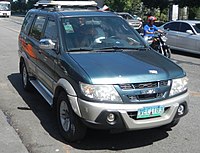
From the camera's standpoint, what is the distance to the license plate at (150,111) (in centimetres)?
411

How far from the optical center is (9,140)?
185 inches

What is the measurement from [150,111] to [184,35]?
31.9 ft

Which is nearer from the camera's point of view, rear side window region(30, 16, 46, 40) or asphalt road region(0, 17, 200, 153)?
asphalt road region(0, 17, 200, 153)

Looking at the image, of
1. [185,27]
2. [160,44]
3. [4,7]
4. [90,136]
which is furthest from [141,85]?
[4,7]

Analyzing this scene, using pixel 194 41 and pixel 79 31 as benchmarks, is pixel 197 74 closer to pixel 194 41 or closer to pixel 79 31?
pixel 194 41

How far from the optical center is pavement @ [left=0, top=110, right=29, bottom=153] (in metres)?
4.39

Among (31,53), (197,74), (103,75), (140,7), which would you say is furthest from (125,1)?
(103,75)

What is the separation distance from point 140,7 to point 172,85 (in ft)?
116

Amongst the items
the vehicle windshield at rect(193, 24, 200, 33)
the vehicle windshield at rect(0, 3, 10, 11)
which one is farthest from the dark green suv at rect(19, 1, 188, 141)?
the vehicle windshield at rect(0, 3, 10, 11)

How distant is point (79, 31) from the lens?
5.23 metres

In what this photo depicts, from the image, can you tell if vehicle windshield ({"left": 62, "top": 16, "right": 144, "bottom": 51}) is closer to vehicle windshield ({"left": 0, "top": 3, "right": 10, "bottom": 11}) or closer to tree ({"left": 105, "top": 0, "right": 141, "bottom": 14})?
tree ({"left": 105, "top": 0, "right": 141, "bottom": 14})

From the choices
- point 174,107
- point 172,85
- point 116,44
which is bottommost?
point 174,107

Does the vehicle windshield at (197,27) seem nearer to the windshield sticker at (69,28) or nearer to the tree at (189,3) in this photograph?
the windshield sticker at (69,28)

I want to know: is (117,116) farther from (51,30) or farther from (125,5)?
(125,5)
